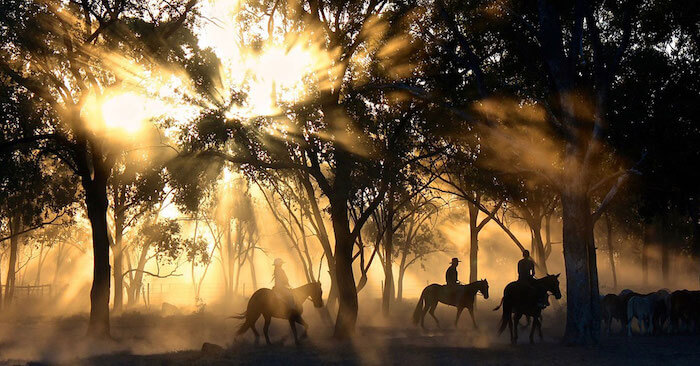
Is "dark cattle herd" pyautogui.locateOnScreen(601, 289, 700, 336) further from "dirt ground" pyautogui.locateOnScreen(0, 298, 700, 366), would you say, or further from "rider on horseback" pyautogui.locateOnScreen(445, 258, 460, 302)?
"rider on horseback" pyautogui.locateOnScreen(445, 258, 460, 302)

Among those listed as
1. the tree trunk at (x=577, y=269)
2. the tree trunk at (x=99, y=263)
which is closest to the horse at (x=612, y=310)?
the tree trunk at (x=577, y=269)

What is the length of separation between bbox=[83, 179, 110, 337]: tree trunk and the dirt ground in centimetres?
78

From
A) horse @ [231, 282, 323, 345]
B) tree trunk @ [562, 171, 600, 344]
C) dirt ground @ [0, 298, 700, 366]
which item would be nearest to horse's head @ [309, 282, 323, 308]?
horse @ [231, 282, 323, 345]

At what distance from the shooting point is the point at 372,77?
25578mm

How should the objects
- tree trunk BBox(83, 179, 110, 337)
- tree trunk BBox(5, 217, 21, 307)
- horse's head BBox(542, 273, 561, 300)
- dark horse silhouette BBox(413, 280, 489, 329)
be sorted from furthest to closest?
tree trunk BBox(5, 217, 21, 307) → dark horse silhouette BBox(413, 280, 489, 329) → tree trunk BBox(83, 179, 110, 337) → horse's head BBox(542, 273, 561, 300)

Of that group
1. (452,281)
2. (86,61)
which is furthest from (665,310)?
(86,61)

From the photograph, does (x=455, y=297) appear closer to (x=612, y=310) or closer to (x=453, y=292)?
(x=453, y=292)

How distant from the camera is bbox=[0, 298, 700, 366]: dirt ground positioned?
17344 mm

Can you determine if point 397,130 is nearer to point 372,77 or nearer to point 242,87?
point 372,77

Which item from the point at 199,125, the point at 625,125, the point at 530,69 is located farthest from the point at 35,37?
the point at 625,125

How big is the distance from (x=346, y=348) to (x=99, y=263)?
1004 cm

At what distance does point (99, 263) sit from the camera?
25266 mm

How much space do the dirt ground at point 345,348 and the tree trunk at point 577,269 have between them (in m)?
0.62

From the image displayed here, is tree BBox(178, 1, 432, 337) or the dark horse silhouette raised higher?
tree BBox(178, 1, 432, 337)
